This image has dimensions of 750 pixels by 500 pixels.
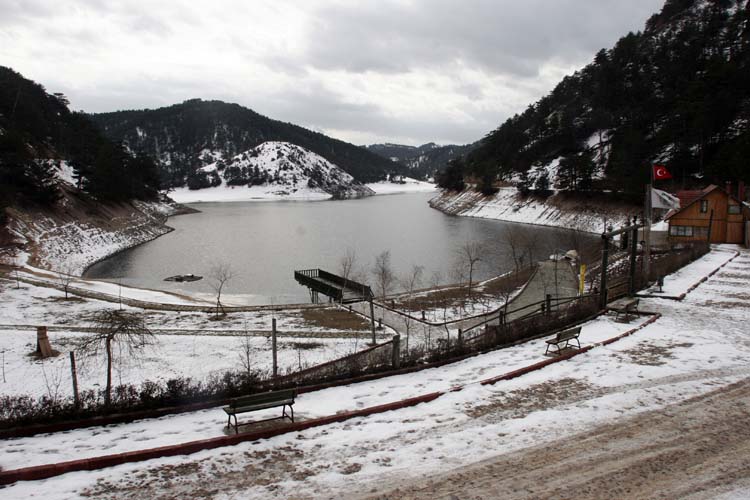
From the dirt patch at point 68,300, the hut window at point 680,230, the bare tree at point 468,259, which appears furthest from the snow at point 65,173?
the hut window at point 680,230

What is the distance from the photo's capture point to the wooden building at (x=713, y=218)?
39062 millimetres

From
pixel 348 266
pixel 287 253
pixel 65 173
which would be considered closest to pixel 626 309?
pixel 348 266

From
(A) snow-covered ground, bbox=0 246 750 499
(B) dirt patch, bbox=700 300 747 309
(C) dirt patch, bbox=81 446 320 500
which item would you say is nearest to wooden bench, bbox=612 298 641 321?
(A) snow-covered ground, bbox=0 246 750 499

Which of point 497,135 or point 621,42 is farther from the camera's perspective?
point 497,135

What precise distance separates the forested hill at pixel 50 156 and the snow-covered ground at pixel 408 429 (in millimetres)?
43403

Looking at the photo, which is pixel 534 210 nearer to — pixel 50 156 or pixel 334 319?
pixel 334 319

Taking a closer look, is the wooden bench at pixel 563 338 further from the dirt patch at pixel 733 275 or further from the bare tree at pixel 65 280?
the bare tree at pixel 65 280

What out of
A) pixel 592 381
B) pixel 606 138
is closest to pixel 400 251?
pixel 592 381

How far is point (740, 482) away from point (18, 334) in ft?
79.8

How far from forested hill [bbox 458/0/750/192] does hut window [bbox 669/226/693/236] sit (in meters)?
17.1

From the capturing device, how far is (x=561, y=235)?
196 ft

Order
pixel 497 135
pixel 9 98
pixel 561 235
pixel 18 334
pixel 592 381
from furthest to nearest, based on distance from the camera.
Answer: pixel 497 135
pixel 9 98
pixel 561 235
pixel 18 334
pixel 592 381

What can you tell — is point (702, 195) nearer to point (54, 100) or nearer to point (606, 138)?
point (606, 138)

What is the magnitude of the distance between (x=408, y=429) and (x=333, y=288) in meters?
23.5
